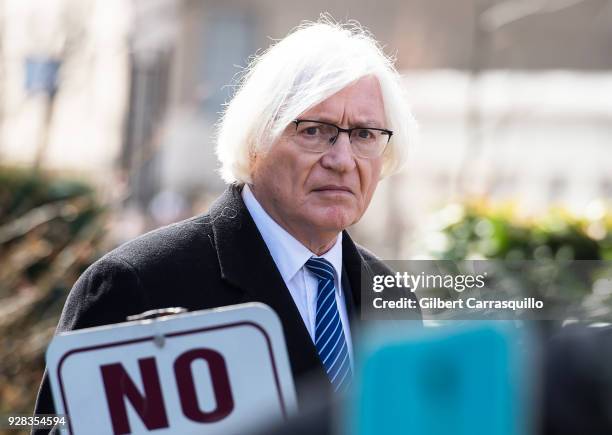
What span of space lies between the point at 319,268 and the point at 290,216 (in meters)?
0.14

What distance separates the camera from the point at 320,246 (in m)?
A: 2.81

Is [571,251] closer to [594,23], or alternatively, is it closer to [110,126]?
[110,126]

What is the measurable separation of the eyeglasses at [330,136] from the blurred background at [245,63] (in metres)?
4.23

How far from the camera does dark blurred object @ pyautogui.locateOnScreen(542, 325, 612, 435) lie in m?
0.81

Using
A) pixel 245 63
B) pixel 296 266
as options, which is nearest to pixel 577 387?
pixel 296 266

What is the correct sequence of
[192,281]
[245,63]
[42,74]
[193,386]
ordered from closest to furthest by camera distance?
[193,386]
[192,281]
[42,74]
[245,63]

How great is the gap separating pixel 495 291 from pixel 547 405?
1505 millimetres

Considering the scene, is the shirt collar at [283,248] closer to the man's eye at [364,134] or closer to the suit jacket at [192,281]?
the suit jacket at [192,281]

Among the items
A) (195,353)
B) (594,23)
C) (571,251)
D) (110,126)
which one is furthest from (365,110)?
(594,23)

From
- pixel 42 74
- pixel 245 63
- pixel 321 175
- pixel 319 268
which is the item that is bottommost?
pixel 319 268

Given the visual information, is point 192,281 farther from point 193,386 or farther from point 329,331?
point 193,386

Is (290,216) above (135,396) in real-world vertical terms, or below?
above

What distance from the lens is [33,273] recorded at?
20.5ft

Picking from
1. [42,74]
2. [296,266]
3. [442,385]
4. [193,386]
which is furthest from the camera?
[42,74]
